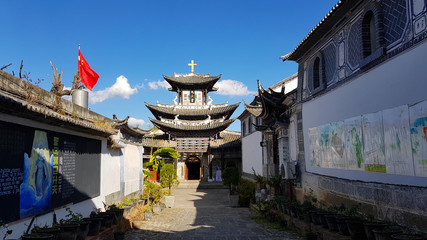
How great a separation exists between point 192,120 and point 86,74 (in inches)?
797

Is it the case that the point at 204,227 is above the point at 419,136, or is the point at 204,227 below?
below

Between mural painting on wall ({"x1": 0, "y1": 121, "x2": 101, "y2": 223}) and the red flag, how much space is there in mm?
2465

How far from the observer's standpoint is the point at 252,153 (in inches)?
806

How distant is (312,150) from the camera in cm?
923

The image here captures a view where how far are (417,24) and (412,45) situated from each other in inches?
12.8

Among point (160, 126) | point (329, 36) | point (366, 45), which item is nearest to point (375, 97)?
point (366, 45)

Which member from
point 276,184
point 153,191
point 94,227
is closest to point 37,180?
point 94,227

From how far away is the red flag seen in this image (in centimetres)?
945

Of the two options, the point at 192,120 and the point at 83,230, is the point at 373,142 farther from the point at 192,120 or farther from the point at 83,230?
the point at 192,120

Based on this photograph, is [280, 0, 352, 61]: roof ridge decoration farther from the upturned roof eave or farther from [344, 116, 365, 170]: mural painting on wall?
the upturned roof eave

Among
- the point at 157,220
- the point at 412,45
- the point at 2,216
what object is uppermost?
the point at 412,45

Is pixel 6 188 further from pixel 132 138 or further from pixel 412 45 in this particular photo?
pixel 132 138

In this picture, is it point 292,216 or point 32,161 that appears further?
point 292,216

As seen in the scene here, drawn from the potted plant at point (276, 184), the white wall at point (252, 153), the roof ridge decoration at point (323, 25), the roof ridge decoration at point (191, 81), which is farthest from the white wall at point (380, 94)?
the roof ridge decoration at point (191, 81)
